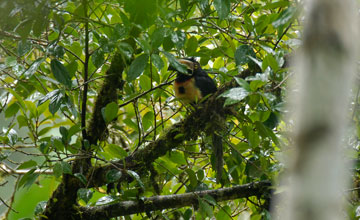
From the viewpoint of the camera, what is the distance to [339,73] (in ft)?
1.47

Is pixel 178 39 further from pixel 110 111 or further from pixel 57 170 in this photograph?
pixel 57 170

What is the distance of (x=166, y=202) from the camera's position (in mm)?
2424

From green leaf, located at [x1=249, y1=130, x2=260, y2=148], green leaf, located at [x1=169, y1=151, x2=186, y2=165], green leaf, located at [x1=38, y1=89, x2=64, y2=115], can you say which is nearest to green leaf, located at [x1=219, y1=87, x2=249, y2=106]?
green leaf, located at [x1=249, y1=130, x2=260, y2=148]

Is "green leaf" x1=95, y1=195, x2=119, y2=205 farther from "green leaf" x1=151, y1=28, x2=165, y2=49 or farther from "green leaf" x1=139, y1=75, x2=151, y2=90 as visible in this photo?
"green leaf" x1=151, y1=28, x2=165, y2=49

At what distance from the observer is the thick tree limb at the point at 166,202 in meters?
2.41

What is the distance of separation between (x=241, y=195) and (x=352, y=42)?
209cm

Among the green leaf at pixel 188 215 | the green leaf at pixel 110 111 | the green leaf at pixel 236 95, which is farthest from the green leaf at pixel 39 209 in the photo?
the green leaf at pixel 236 95

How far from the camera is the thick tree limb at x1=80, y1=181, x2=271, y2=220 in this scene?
241 centimetres

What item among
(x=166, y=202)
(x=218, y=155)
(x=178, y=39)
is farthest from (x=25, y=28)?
(x=218, y=155)

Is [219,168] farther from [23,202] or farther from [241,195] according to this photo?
[23,202]

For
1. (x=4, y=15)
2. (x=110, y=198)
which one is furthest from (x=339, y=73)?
(x=110, y=198)

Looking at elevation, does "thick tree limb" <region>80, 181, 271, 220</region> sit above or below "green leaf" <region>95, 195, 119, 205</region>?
below

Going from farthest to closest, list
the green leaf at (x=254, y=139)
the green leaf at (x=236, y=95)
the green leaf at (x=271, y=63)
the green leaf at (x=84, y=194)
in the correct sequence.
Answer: the green leaf at (x=254, y=139), the green leaf at (x=84, y=194), the green leaf at (x=271, y=63), the green leaf at (x=236, y=95)

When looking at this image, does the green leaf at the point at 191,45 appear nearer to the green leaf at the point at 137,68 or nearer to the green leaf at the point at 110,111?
the green leaf at the point at 110,111
